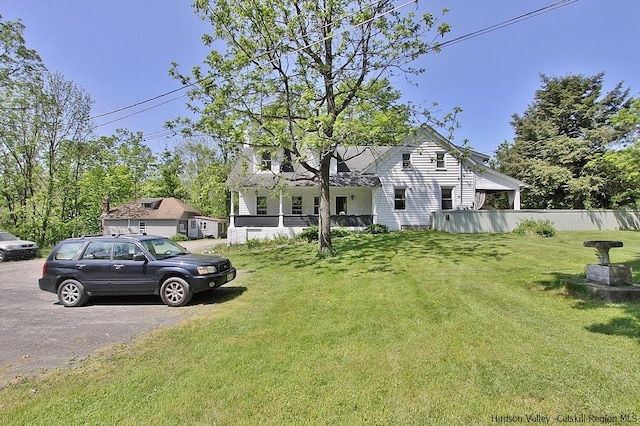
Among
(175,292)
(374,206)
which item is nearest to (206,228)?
(374,206)

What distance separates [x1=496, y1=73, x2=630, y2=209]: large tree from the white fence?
5586mm

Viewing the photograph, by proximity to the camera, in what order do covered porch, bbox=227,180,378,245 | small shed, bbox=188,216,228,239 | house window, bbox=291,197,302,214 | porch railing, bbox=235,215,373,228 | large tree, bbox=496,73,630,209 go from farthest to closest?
small shed, bbox=188,216,228,239, large tree, bbox=496,73,630,209, house window, bbox=291,197,302,214, porch railing, bbox=235,215,373,228, covered porch, bbox=227,180,378,245

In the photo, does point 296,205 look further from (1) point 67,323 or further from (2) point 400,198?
(1) point 67,323

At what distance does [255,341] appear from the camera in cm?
520

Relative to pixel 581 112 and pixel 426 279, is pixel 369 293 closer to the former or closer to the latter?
pixel 426 279

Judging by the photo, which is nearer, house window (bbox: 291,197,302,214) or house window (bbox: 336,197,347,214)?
house window (bbox: 291,197,302,214)

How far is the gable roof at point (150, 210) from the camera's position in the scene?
119ft

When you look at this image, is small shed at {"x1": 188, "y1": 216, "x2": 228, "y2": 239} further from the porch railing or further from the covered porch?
the porch railing

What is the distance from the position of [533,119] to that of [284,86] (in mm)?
26773

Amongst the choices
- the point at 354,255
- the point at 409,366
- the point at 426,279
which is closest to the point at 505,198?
the point at 354,255

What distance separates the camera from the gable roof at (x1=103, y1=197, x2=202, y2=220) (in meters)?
36.3

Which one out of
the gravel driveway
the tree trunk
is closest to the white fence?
the tree trunk

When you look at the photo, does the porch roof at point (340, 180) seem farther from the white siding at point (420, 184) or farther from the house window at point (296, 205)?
the house window at point (296, 205)

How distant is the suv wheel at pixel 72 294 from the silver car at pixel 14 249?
14659 mm
